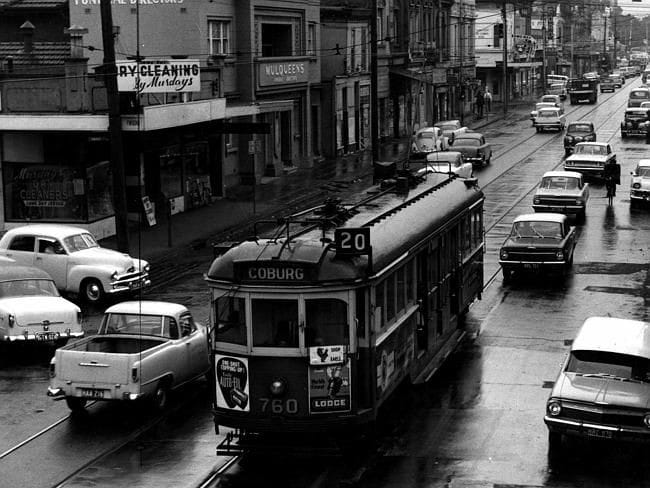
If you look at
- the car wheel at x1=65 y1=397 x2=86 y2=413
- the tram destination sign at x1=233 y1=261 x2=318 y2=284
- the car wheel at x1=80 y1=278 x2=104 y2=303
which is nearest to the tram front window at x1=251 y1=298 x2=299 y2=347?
the tram destination sign at x1=233 y1=261 x2=318 y2=284

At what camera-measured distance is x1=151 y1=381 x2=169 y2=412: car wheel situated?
18.6m

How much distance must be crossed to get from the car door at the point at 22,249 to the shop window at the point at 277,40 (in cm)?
2580

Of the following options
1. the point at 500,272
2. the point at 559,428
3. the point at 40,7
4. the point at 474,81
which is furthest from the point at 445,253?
the point at 474,81

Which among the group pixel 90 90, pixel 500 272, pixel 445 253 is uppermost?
pixel 90 90

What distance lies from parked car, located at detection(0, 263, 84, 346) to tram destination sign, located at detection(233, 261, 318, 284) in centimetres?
816

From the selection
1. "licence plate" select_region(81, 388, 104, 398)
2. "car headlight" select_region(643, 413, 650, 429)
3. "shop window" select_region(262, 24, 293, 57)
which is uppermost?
"shop window" select_region(262, 24, 293, 57)

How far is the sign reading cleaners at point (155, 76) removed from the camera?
117ft

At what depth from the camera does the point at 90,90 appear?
35.2 meters

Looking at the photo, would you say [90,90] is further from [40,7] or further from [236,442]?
[236,442]

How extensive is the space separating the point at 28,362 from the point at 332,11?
136 ft

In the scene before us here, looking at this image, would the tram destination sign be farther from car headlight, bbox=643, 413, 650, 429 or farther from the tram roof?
car headlight, bbox=643, 413, 650, 429

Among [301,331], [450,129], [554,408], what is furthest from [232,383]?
[450,129]

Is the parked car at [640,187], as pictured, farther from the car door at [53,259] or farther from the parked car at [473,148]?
the car door at [53,259]

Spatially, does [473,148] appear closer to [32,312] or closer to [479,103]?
[479,103]
